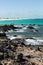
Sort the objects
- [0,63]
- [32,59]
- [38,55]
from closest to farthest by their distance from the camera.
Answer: [0,63]
[32,59]
[38,55]

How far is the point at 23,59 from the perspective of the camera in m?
19.3

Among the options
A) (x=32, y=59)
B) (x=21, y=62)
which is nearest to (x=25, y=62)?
(x=21, y=62)

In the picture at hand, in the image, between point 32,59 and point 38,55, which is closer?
point 32,59

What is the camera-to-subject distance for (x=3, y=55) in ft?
64.6

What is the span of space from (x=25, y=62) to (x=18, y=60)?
68cm

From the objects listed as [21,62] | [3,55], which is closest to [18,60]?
[21,62]

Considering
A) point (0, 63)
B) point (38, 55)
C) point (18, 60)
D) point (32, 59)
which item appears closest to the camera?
point (0, 63)

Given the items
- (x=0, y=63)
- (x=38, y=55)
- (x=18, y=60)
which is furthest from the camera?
(x=38, y=55)

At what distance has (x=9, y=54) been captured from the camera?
20.6 m

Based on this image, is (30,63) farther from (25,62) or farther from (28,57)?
(28,57)

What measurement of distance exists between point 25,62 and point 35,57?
290 cm

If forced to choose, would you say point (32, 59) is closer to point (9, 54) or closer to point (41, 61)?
point (41, 61)

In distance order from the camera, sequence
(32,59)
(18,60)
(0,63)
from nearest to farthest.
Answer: (0,63)
(18,60)
(32,59)

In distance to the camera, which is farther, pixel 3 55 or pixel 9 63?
pixel 3 55
